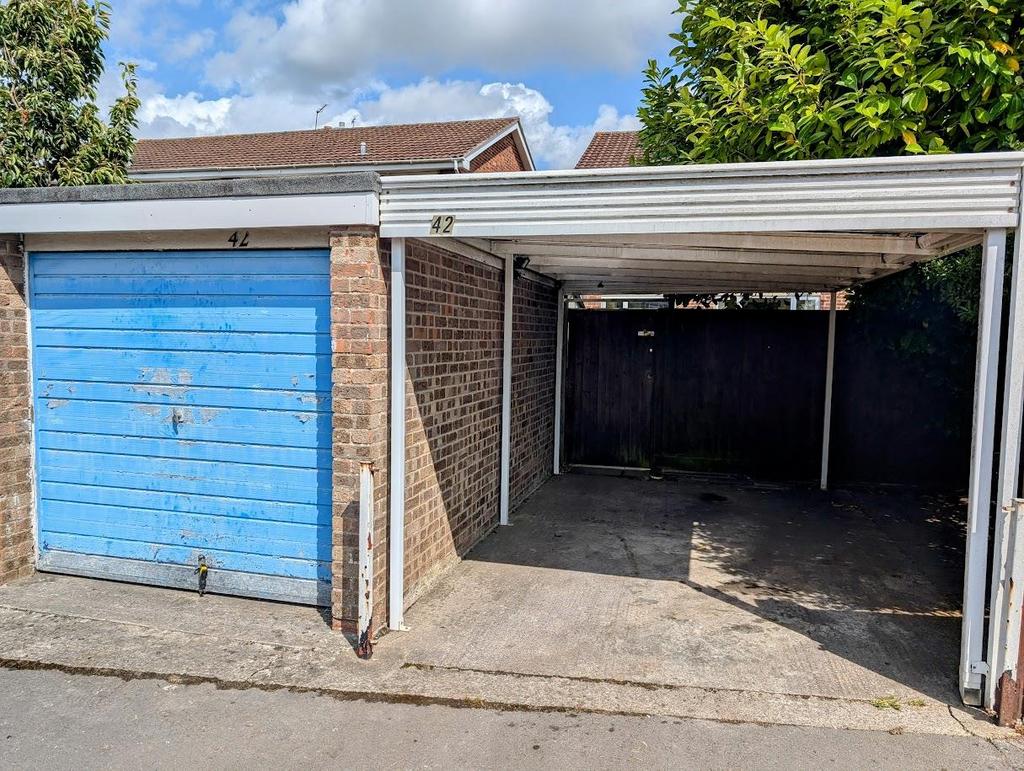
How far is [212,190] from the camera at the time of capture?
430cm

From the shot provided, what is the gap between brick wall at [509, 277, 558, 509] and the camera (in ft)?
24.2

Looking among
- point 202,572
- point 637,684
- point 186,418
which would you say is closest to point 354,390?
point 186,418

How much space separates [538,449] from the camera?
8492mm

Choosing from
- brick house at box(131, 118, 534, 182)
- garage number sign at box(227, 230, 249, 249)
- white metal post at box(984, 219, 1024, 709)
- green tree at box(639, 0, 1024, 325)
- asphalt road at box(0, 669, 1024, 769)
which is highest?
brick house at box(131, 118, 534, 182)

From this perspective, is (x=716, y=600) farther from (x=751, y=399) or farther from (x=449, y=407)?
(x=751, y=399)

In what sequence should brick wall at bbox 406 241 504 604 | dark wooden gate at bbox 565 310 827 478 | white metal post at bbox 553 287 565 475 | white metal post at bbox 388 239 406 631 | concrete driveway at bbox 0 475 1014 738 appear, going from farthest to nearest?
1. white metal post at bbox 553 287 565 475
2. dark wooden gate at bbox 565 310 827 478
3. brick wall at bbox 406 241 504 604
4. white metal post at bbox 388 239 406 631
5. concrete driveway at bbox 0 475 1014 738

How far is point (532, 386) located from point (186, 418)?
4.10 metres

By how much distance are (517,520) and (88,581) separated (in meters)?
3.58

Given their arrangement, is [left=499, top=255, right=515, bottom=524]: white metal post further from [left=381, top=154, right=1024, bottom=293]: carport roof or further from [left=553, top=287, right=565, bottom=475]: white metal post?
[left=553, top=287, right=565, bottom=475]: white metal post

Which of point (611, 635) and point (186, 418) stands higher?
point (186, 418)

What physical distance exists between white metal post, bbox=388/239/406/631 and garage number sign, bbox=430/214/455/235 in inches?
10.2

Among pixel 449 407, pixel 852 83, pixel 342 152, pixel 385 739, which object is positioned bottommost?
pixel 385 739

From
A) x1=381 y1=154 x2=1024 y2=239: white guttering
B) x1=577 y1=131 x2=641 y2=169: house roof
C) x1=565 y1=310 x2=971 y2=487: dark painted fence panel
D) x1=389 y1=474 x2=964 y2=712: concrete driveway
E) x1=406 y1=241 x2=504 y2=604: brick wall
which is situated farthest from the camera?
x1=577 y1=131 x2=641 y2=169: house roof

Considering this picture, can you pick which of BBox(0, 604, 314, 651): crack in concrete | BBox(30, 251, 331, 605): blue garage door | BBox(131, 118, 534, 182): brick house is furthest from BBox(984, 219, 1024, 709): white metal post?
BBox(131, 118, 534, 182): brick house
